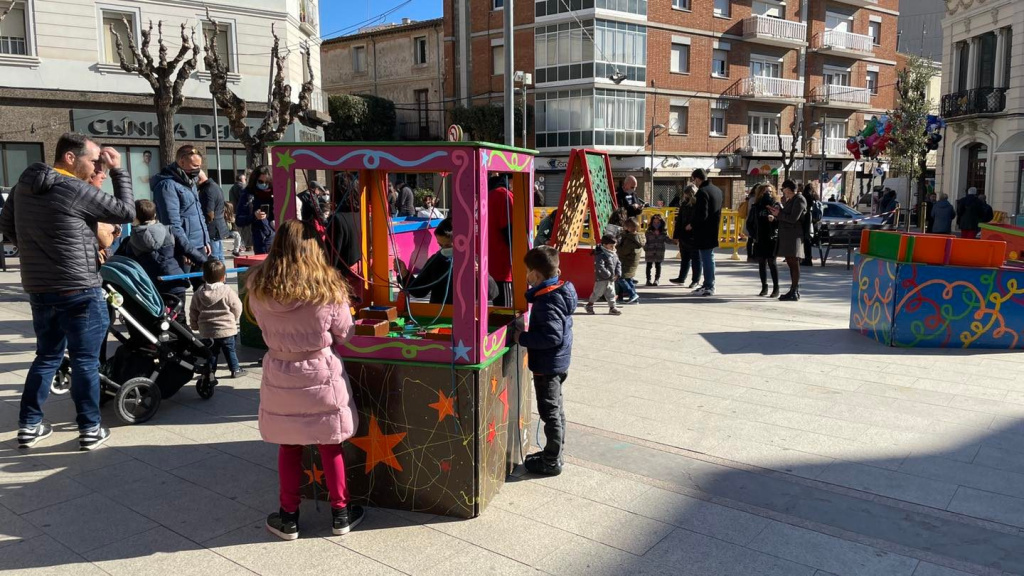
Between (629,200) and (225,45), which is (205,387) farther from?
(225,45)

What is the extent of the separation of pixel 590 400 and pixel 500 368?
2100 millimetres

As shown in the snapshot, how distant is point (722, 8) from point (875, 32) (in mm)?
12583

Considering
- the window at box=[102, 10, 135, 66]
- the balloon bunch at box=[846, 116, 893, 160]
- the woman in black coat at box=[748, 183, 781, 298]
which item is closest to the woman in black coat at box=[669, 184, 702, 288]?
the woman in black coat at box=[748, 183, 781, 298]

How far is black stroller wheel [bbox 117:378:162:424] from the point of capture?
520cm

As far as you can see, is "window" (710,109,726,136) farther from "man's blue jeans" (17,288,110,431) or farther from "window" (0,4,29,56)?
"man's blue jeans" (17,288,110,431)

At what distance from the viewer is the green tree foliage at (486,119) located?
117 feet

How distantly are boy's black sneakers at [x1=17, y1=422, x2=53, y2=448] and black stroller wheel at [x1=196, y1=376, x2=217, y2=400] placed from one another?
1.09 metres

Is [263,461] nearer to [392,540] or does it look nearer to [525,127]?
[392,540]

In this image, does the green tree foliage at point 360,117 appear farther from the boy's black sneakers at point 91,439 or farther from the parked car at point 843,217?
the boy's black sneakers at point 91,439

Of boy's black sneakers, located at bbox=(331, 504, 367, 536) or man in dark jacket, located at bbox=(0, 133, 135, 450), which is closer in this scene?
boy's black sneakers, located at bbox=(331, 504, 367, 536)

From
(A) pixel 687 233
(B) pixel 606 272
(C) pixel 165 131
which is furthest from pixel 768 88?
(B) pixel 606 272

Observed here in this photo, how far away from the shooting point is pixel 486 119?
35875 millimetres

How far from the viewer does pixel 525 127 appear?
34062mm

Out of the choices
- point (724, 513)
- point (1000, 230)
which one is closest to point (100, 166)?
point (724, 513)
